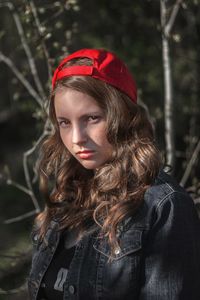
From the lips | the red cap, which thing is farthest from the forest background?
the lips

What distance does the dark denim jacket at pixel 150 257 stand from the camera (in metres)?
2.28

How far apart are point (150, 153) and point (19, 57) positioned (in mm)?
4968

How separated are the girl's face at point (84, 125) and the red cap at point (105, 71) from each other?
9 centimetres

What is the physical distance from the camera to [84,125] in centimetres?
249

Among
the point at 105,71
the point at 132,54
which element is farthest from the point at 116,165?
the point at 132,54

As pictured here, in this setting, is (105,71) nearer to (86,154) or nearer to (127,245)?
(86,154)

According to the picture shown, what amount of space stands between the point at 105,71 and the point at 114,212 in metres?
0.59

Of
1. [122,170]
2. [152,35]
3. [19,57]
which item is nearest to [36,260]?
[122,170]

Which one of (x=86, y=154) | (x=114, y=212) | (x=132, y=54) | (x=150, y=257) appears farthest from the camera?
(x=132, y=54)

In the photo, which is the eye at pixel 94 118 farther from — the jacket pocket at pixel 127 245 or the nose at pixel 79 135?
the jacket pocket at pixel 127 245

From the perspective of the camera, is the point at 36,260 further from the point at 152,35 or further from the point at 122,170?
the point at 152,35

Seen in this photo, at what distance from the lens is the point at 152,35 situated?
19.0 feet

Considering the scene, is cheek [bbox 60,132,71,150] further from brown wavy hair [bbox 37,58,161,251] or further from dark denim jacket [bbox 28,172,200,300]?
dark denim jacket [bbox 28,172,200,300]

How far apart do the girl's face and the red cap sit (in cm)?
9
